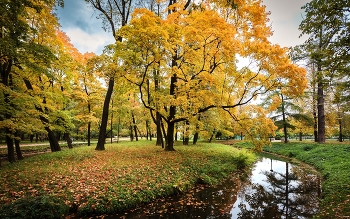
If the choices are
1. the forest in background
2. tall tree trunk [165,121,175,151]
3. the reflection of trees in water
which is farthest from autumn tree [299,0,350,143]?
tall tree trunk [165,121,175,151]

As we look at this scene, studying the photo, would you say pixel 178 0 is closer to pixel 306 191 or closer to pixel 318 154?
pixel 306 191

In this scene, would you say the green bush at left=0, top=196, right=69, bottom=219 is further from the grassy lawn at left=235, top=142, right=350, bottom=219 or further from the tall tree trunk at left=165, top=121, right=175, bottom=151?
the tall tree trunk at left=165, top=121, right=175, bottom=151

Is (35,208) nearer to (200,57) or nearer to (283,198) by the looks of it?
(283,198)

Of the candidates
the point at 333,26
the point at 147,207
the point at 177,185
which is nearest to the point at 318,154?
the point at 333,26

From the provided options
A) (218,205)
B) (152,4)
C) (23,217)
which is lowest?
(218,205)

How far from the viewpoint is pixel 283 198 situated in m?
8.30

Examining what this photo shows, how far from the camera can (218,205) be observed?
754 centimetres

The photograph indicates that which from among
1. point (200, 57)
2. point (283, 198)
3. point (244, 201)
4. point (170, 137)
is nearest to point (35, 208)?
point (244, 201)

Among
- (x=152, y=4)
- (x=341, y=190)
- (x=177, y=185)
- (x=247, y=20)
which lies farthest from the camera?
(x=152, y=4)

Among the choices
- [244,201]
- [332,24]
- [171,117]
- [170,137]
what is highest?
[332,24]

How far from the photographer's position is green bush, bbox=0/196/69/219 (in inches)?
207

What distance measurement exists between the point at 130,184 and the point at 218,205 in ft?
12.3

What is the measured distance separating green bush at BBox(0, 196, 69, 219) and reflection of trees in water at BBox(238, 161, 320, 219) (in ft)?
20.3

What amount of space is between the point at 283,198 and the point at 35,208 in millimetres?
9587
